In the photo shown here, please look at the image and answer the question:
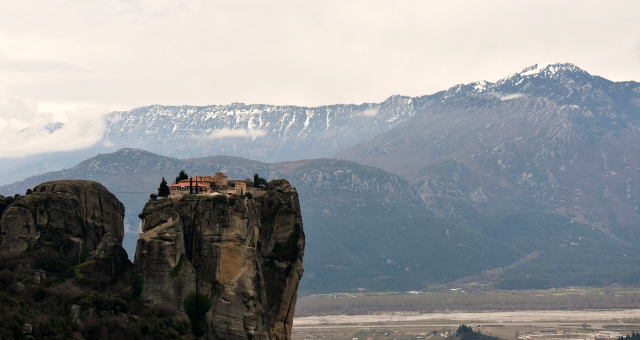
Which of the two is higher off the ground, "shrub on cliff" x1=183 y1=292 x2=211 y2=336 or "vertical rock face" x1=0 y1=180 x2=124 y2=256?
"vertical rock face" x1=0 y1=180 x2=124 y2=256

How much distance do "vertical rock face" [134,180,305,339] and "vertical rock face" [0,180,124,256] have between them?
12742 mm

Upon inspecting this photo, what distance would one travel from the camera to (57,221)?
440 ft

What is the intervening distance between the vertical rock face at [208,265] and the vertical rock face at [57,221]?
12742 mm

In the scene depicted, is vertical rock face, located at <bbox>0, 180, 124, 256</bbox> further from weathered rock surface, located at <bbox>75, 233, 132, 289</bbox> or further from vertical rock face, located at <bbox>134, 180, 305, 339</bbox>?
vertical rock face, located at <bbox>134, 180, 305, 339</bbox>

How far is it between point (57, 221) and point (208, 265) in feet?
69.6

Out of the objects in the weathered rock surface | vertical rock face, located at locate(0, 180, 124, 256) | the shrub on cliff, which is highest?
vertical rock face, located at locate(0, 180, 124, 256)

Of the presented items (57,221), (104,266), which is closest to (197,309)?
(104,266)

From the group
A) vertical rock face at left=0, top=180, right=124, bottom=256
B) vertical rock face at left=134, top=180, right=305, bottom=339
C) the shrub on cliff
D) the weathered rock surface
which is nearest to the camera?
the shrub on cliff

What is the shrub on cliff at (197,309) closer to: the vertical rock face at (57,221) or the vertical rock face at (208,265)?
the vertical rock face at (208,265)

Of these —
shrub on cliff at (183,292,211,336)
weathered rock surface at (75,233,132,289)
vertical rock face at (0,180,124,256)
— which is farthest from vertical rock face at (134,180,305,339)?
vertical rock face at (0,180,124,256)

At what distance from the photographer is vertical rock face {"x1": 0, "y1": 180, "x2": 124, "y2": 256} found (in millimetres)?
132250

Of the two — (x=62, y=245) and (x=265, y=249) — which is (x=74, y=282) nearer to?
(x=62, y=245)

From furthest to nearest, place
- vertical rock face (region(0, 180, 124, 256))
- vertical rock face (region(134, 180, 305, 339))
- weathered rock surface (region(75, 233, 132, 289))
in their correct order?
vertical rock face (region(0, 180, 124, 256))
weathered rock surface (region(75, 233, 132, 289))
vertical rock face (region(134, 180, 305, 339))

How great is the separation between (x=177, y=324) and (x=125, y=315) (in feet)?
16.0
